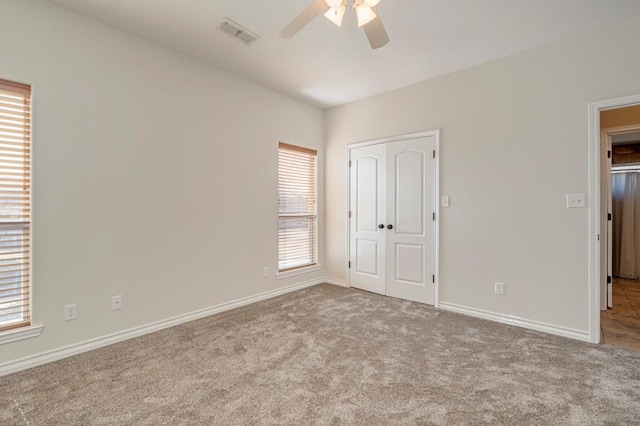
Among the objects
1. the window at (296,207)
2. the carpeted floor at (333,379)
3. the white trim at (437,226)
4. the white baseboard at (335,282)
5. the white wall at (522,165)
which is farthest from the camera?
the white baseboard at (335,282)

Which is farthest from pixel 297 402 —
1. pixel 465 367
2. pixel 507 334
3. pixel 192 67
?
pixel 192 67

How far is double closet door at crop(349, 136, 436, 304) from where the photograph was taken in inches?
148

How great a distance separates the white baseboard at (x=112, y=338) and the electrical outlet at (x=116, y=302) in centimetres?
23

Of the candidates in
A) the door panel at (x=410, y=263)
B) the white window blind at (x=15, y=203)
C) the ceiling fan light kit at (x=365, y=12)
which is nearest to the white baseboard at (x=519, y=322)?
the door panel at (x=410, y=263)

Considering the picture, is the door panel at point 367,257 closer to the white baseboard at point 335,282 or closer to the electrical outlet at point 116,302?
the white baseboard at point 335,282

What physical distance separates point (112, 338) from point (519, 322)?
396cm

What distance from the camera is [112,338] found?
2.62 metres

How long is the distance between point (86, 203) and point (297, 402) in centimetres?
234

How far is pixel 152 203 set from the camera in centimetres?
289

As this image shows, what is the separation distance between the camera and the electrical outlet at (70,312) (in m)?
2.40

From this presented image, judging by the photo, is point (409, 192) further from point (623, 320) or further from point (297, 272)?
point (623, 320)

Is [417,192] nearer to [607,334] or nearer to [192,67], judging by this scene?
[607,334]

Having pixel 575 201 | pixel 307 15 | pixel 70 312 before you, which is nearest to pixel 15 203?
pixel 70 312

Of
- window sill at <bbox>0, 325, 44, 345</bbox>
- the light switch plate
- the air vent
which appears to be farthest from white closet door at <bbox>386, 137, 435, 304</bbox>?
window sill at <bbox>0, 325, 44, 345</bbox>
